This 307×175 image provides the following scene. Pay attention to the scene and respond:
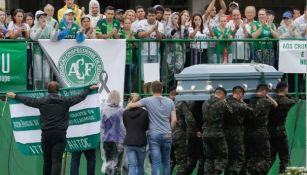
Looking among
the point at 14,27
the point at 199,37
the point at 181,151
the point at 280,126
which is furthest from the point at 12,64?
the point at 280,126

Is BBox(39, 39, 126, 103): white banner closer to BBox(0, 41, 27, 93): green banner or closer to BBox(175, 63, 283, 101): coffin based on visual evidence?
BBox(0, 41, 27, 93): green banner

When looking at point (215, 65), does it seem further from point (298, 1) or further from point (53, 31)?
point (298, 1)

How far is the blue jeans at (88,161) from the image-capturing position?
71.6 ft

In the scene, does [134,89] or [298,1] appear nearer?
[134,89]

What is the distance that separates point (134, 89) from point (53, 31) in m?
1.90

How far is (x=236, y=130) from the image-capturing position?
21297 mm

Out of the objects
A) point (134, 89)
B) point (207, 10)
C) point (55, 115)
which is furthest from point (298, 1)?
point (55, 115)

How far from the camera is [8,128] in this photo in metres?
22.8

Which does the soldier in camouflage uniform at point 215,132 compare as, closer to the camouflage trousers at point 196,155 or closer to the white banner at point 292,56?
the camouflage trousers at point 196,155

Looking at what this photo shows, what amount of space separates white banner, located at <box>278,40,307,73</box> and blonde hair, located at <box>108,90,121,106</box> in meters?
3.48

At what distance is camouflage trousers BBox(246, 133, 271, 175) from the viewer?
21609 millimetres

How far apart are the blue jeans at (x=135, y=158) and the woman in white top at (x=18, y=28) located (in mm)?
3409

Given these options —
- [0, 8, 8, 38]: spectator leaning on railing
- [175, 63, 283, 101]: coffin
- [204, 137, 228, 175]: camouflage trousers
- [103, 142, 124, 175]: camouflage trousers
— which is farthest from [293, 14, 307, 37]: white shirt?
[0, 8, 8, 38]: spectator leaning on railing

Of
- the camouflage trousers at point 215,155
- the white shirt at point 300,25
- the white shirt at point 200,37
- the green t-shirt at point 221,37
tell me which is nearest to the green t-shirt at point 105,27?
the white shirt at point 200,37
